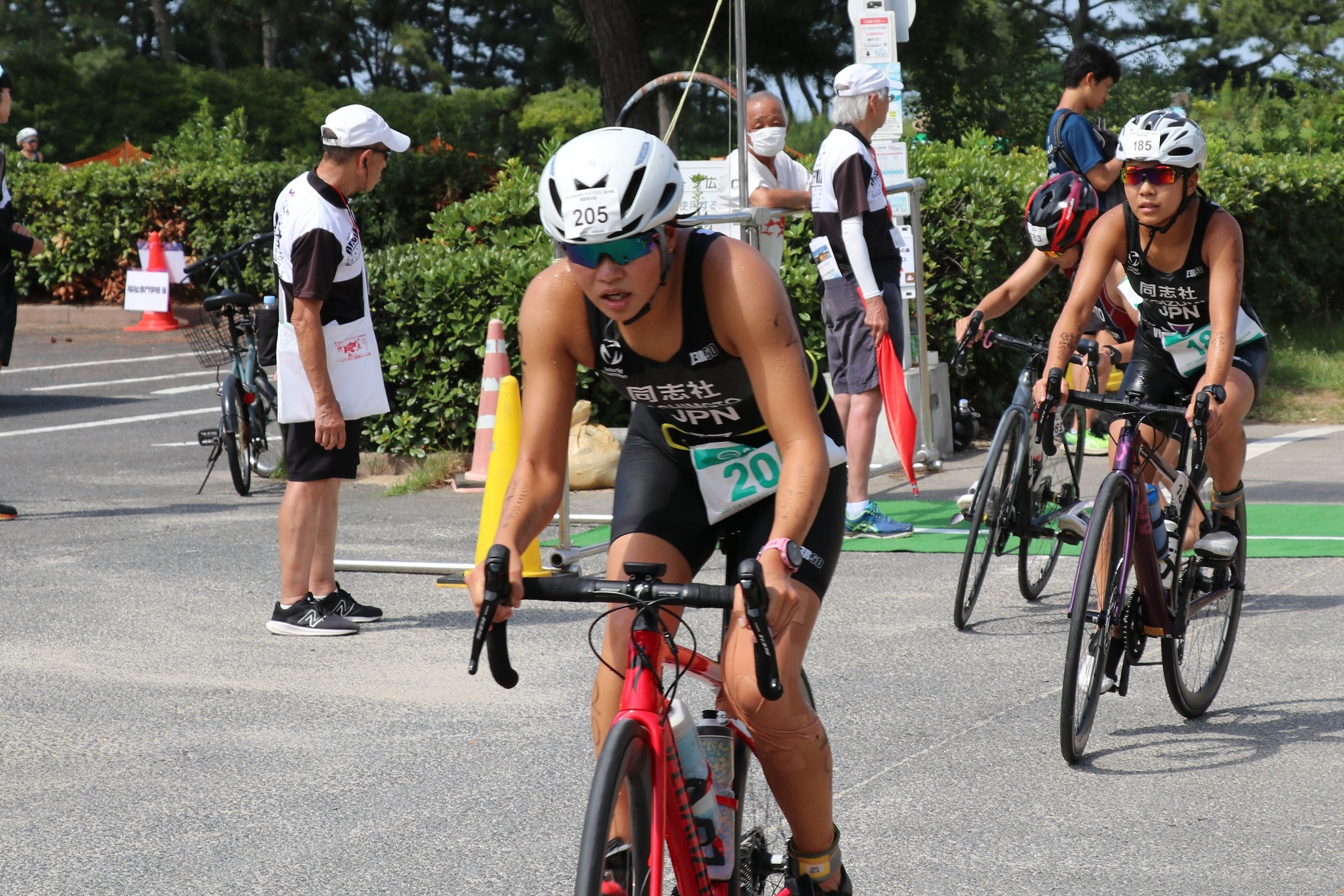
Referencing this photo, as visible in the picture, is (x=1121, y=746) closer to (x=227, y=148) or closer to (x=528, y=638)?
(x=528, y=638)

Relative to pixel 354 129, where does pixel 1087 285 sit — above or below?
below

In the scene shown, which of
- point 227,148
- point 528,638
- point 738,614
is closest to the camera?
point 738,614

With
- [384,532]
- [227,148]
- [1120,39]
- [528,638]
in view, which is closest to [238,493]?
[384,532]

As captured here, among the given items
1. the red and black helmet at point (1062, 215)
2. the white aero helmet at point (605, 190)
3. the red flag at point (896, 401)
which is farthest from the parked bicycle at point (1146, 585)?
the red flag at point (896, 401)

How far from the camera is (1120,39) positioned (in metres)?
46.5

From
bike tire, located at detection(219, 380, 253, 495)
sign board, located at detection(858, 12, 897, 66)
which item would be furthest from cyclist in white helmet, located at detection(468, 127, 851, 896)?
sign board, located at detection(858, 12, 897, 66)

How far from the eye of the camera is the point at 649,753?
9.23 ft

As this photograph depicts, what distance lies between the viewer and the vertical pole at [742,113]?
8.63 m

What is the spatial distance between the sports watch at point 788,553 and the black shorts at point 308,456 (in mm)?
3880

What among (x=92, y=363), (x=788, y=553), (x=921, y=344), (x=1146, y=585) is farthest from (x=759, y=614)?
(x=92, y=363)

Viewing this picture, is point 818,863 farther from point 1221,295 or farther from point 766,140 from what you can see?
point 766,140

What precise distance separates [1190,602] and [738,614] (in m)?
2.86

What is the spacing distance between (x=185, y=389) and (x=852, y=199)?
9.43 metres

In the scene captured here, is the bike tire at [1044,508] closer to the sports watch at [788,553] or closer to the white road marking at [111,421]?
the sports watch at [788,553]
